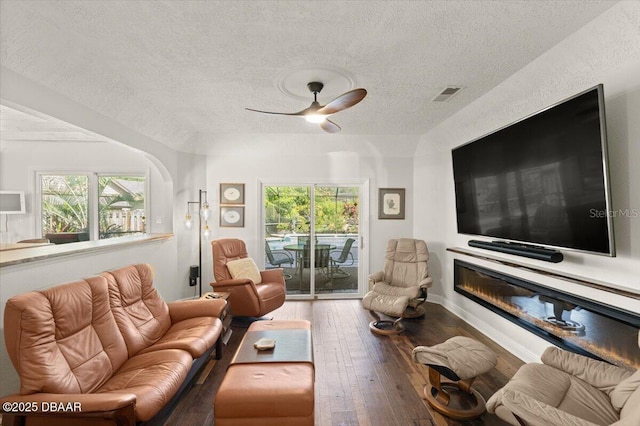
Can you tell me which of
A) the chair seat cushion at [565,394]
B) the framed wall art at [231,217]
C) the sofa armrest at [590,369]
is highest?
the framed wall art at [231,217]

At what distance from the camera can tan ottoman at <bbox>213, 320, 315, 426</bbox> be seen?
1.74 m

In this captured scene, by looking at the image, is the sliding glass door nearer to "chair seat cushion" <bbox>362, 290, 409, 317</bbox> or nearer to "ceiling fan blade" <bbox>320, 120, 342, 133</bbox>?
"chair seat cushion" <bbox>362, 290, 409, 317</bbox>

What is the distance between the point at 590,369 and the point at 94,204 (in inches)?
259

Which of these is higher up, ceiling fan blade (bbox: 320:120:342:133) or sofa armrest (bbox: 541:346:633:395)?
ceiling fan blade (bbox: 320:120:342:133)

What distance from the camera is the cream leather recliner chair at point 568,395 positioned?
1.46 meters

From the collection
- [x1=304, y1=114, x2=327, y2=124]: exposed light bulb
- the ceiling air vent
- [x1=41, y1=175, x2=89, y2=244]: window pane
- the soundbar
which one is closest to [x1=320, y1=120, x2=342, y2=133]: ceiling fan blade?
[x1=304, y1=114, x2=327, y2=124]: exposed light bulb

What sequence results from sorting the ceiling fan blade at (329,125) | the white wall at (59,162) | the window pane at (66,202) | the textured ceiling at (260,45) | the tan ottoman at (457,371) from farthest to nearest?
the window pane at (66,202), the white wall at (59,162), the ceiling fan blade at (329,125), the tan ottoman at (457,371), the textured ceiling at (260,45)

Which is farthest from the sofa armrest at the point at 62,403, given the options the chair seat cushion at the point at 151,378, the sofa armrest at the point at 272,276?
the sofa armrest at the point at 272,276

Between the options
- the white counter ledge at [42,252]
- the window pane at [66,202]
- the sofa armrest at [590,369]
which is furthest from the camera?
the window pane at [66,202]

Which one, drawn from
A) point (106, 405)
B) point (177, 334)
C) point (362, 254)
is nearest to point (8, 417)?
point (106, 405)

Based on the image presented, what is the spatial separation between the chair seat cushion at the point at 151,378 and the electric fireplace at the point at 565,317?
3024mm

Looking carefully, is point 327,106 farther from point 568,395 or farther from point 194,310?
point 568,395

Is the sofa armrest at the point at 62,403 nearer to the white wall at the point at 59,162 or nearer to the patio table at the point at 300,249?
the patio table at the point at 300,249

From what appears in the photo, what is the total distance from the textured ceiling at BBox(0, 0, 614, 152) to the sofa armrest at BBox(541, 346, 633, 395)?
2292mm
